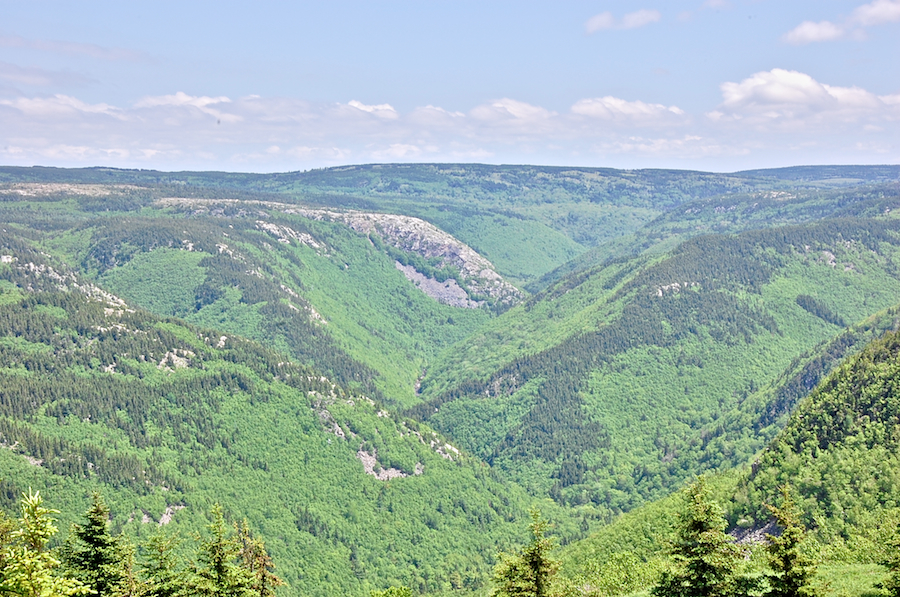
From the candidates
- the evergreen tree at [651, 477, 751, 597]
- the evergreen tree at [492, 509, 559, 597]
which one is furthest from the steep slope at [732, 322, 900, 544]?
the evergreen tree at [492, 509, 559, 597]

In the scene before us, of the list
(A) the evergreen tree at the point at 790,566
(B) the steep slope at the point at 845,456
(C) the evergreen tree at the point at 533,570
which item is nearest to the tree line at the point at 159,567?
(C) the evergreen tree at the point at 533,570

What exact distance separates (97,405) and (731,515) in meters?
168

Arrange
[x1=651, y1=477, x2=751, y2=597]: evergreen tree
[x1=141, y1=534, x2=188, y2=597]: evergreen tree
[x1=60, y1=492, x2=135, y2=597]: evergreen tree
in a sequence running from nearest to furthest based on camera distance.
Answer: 1. [x1=651, y1=477, x2=751, y2=597]: evergreen tree
2. [x1=141, y1=534, x2=188, y2=597]: evergreen tree
3. [x1=60, y1=492, x2=135, y2=597]: evergreen tree

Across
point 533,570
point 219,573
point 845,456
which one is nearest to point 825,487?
point 845,456

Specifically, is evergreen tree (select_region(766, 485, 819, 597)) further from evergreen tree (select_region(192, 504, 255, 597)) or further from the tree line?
evergreen tree (select_region(192, 504, 255, 597))

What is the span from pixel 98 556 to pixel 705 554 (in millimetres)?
51094

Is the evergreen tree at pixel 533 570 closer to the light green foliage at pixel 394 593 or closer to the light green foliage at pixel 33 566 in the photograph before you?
the light green foliage at pixel 33 566

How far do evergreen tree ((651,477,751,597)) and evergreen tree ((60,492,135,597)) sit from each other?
45227 mm

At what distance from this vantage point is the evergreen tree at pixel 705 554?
51.5 meters

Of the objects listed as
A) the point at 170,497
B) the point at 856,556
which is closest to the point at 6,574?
the point at 856,556

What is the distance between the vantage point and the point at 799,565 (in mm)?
48250

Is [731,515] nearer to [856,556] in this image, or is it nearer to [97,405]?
[856,556]

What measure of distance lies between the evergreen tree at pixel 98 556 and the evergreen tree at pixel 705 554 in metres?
45.2

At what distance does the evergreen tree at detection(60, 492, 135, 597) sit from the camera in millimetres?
59594
